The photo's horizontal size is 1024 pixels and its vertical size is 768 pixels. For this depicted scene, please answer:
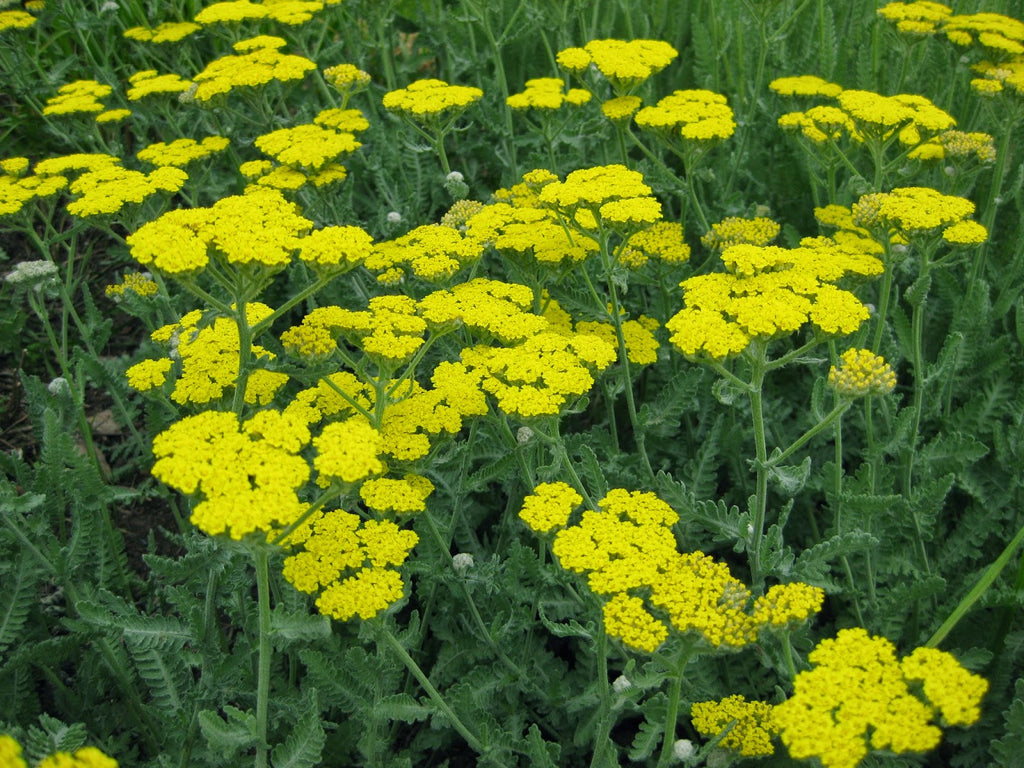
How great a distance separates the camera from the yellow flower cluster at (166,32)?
4.82 metres

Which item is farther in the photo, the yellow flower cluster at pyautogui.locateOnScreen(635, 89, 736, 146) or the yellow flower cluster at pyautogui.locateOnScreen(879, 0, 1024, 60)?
the yellow flower cluster at pyautogui.locateOnScreen(879, 0, 1024, 60)

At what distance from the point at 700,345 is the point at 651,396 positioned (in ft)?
5.51

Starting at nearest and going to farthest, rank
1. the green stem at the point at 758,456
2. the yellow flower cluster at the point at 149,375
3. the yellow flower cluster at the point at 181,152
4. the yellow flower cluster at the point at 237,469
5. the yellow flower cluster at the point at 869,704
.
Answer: the yellow flower cluster at the point at 869,704
the yellow flower cluster at the point at 237,469
the green stem at the point at 758,456
the yellow flower cluster at the point at 149,375
the yellow flower cluster at the point at 181,152

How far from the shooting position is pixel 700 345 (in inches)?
103

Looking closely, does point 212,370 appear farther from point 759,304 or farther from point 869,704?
point 869,704

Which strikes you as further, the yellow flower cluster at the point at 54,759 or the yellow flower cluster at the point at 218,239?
the yellow flower cluster at the point at 218,239

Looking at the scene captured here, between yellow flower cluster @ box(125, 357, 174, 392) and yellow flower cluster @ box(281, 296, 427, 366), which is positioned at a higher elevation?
yellow flower cluster @ box(281, 296, 427, 366)

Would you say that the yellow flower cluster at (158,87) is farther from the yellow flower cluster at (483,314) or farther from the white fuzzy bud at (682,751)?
the white fuzzy bud at (682,751)

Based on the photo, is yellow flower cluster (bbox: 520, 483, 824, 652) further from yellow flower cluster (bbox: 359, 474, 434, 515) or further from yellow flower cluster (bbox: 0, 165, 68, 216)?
yellow flower cluster (bbox: 0, 165, 68, 216)

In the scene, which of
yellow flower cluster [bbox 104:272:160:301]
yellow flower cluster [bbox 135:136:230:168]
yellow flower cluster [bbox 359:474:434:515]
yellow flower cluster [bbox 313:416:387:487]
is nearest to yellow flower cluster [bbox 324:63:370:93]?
yellow flower cluster [bbox 135:136:230:168]

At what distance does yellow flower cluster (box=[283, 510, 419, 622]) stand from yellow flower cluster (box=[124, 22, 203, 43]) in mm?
3519

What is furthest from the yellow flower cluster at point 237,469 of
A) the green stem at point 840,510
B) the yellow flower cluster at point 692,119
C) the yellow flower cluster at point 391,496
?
the yellow flower cluster at point 692,119

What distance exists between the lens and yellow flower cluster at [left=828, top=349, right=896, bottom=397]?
2.54 m

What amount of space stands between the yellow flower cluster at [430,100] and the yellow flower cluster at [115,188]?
3.36 ft
